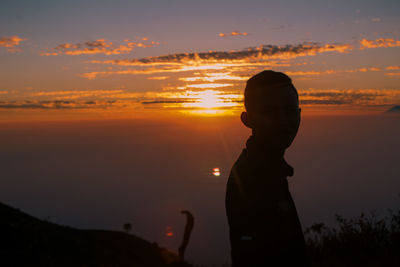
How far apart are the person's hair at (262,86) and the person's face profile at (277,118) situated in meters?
0.03

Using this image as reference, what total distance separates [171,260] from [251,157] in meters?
7.86

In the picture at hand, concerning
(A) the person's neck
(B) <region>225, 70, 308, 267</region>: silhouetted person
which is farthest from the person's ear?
(A) the person's neck

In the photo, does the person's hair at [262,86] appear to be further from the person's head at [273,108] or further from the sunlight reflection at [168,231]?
the sunlight reflection at [168,231]

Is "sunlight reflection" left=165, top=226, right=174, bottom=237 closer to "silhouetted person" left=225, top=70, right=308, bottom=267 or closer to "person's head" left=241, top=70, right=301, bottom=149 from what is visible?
"silhouetted person" left=225, top=70, right=308, bottom=267

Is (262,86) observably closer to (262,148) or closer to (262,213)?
(262,148)

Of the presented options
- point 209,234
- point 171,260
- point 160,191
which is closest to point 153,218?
point 209,234

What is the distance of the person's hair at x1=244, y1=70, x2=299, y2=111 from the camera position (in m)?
2.71

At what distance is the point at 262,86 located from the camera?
2736 mm

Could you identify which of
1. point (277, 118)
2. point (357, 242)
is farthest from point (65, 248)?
point (277, 118)

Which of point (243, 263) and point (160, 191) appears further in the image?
point (160, 191)

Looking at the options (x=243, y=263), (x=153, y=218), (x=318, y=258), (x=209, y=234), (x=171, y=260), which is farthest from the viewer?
(x=153, y=218)

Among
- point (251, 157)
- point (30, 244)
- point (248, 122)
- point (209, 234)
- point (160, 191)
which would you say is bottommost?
point (251, 157)

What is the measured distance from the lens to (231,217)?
2.65 meters

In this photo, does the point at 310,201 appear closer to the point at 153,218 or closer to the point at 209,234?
the point at 209,234
